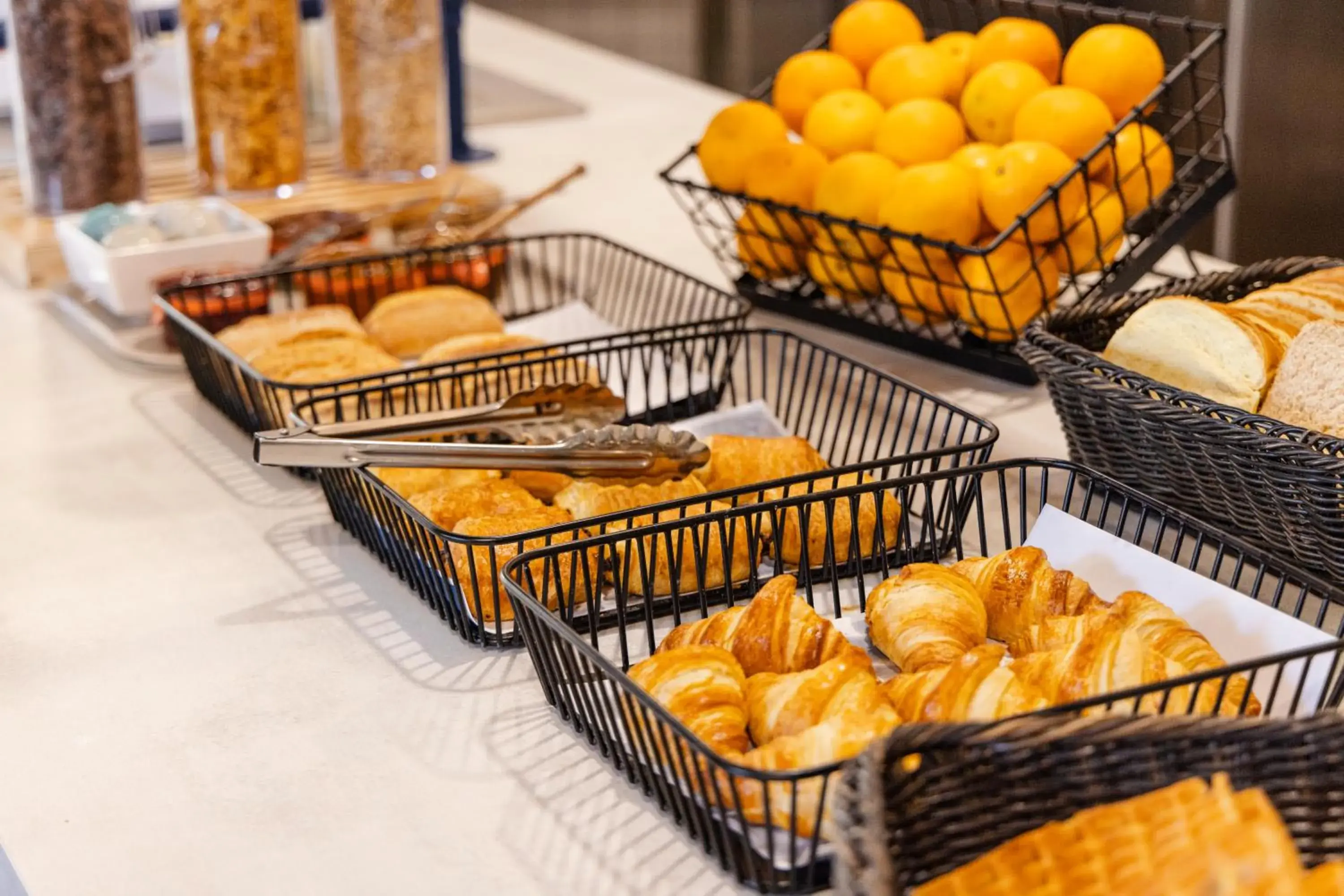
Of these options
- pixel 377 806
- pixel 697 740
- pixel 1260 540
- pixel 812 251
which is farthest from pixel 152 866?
pixel 812 251

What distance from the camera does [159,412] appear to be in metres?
1.38

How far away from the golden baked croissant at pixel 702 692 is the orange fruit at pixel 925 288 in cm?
63

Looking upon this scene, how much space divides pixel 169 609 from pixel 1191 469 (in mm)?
698

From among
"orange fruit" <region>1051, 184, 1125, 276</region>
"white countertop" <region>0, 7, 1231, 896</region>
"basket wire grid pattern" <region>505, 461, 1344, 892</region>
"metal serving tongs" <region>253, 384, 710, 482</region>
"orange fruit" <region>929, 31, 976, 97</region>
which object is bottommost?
"white countertop" <region>0, 7, 1231, 896</region>

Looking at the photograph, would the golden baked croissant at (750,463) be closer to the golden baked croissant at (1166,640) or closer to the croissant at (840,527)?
the croissant at (840,527)

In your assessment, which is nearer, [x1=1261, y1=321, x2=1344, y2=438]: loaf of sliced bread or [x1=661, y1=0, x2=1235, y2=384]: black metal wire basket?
[x1=1261, y1=321, x2=1344, y2=438]: loaf of sliced bread

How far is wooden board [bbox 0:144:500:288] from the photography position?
1.68m

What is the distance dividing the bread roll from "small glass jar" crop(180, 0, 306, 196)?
0.48 m

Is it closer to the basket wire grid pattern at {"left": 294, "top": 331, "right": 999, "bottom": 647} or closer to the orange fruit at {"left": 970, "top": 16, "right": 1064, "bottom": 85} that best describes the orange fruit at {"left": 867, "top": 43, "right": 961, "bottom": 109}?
the orange fruit at {"left": 970, "top": 16, "right": 1064, "bottom": 85}

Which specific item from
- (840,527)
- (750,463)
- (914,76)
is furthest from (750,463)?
(914,76)

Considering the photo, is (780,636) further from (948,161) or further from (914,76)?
(914,76)

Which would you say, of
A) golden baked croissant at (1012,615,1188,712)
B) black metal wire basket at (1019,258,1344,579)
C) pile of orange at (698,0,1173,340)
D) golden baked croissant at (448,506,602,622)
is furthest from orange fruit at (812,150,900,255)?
golden baked croissant at (1012,615,1188,712)

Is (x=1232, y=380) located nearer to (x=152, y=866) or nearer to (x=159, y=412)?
(x=152, y=866)

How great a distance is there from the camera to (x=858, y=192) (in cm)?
138
